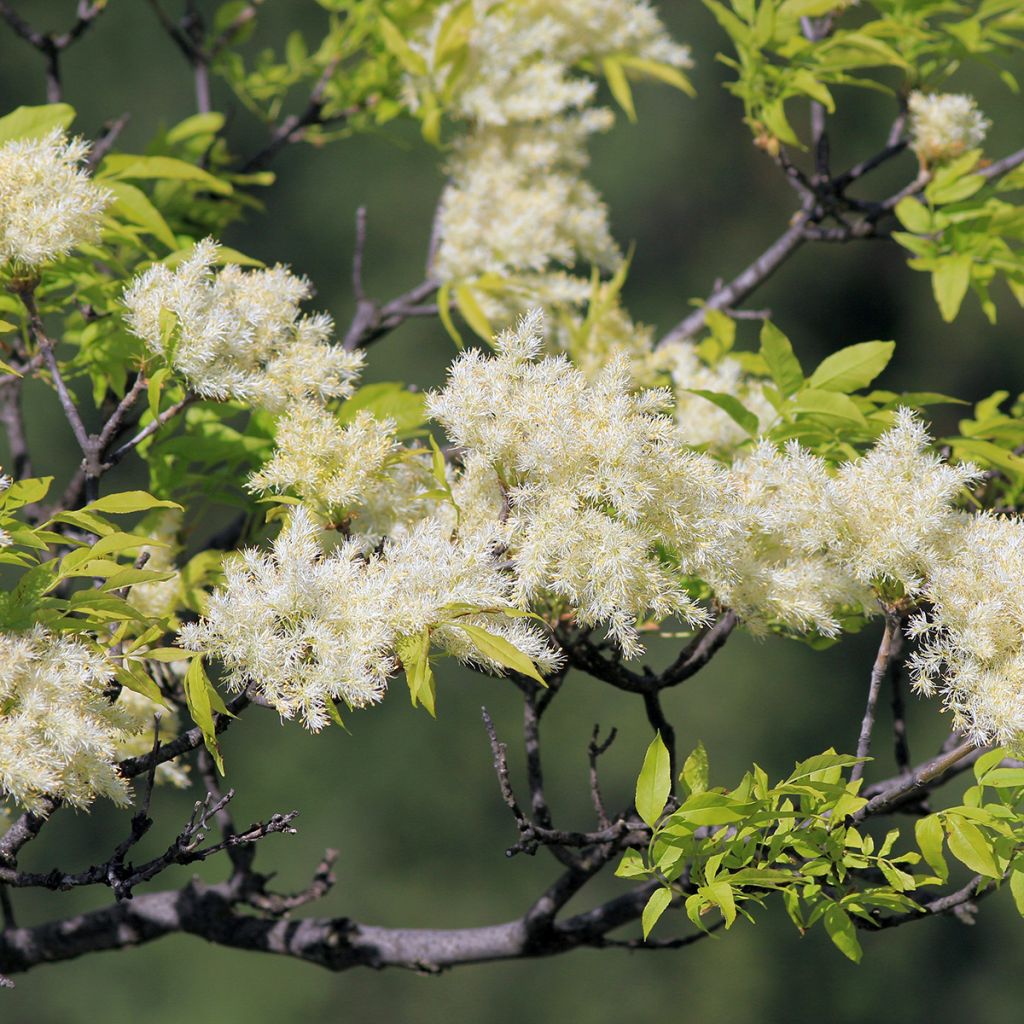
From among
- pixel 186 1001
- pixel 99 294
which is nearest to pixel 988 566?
pixel 99 294

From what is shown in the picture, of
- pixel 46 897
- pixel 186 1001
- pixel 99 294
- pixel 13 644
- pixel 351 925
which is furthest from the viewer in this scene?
pixel 186 1001

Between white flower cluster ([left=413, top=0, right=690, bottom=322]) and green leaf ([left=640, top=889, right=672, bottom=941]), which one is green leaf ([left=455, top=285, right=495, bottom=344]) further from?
green leaf ([left=640, top=889, right=672, bottom=941])

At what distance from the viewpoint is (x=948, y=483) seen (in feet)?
2.79

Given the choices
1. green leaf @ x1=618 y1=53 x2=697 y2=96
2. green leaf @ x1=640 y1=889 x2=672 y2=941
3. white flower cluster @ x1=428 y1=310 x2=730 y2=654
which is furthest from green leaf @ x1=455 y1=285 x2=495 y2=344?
green leaf @ x1=640 y1=889 x2=672 y2=941

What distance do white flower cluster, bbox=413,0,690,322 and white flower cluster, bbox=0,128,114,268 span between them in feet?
2.01

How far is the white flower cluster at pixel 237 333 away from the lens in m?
0.88

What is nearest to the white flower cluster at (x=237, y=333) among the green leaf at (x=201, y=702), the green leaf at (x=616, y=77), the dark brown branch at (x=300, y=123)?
the green leaf at (x=201, y=702)

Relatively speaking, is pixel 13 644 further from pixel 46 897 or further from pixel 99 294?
pixel 46 897

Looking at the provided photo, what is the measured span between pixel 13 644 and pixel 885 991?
18.7 ft

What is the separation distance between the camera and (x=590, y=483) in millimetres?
810

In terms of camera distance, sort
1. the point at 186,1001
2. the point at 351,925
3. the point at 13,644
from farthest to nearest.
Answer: the point at 186,1001
the point at 351,925
the point at 13,644

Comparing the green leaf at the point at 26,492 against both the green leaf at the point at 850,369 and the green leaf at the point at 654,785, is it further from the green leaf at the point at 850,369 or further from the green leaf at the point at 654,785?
the green leaf at the point at 850,369

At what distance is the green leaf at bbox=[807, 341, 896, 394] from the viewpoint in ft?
3.42

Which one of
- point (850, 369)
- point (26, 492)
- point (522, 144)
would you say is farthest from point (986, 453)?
point (522, 144)
